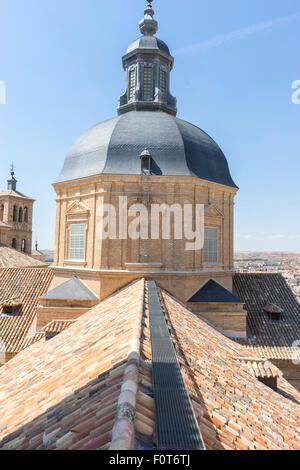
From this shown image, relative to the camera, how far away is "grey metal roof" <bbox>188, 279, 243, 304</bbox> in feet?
40.3

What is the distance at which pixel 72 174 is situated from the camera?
44.1ft

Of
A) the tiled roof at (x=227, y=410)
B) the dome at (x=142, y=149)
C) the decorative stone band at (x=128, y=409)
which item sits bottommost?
the tiled roof at (x=227, y=410)

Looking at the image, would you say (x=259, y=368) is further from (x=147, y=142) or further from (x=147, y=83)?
(x=147, y=83)

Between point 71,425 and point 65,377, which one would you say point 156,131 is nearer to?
point 65,377

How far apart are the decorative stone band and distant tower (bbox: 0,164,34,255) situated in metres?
38.0

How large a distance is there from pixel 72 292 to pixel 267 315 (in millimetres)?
8913

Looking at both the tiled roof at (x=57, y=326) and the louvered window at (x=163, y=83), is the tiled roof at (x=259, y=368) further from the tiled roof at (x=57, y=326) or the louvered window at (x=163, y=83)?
the louvered window at (x=163, y=83)

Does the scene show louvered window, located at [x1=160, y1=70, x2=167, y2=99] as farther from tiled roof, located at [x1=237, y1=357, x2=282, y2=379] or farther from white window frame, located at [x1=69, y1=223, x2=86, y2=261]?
tiled roof, located at [x1=237, y1=357, x2=282, y2=379]

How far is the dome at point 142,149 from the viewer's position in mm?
12438

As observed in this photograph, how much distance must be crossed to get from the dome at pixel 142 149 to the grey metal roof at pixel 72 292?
442 cm

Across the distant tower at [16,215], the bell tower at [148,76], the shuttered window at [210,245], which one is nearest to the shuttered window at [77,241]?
the shuttered window at [210,245]

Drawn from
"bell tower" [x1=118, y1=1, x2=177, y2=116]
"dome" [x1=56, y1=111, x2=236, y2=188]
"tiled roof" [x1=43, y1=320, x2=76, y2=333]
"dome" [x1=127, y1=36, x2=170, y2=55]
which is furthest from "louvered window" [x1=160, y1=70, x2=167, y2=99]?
"tiled roof" [x1=43, y1=320, x2=76, y2=333]

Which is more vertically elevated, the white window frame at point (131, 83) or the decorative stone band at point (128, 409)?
the white window frame at point (131, 83)

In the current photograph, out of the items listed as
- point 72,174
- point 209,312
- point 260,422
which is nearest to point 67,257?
point 72,174
